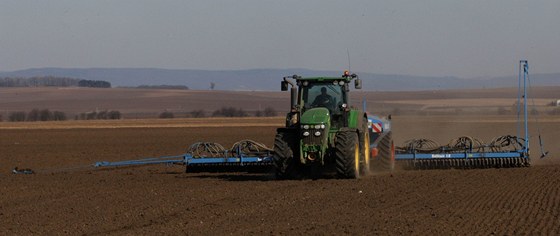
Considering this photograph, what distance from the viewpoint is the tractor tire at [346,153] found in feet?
52.1

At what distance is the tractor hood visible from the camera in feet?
52.1

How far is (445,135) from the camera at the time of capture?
30.6 meters

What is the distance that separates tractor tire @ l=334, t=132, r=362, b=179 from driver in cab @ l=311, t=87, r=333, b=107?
3.19 ft

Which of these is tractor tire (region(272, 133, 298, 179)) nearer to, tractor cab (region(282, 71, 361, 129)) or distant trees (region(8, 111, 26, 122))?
tractor cab (region(282, 71, 361, 129))

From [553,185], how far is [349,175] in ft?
11.2

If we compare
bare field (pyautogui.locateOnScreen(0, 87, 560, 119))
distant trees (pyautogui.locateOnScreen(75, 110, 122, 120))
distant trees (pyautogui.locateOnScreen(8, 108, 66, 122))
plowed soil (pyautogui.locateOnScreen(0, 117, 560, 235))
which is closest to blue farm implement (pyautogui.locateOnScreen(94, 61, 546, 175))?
plowed soil (pyautogui.locateOnScreen(0, 117, 560, 235))

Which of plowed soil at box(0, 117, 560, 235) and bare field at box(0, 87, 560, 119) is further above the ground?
plowed soil at box(0, 117, 560, 235)

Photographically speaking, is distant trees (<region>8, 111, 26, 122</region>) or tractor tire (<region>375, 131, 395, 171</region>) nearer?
tractor tire (<region>375, 131, 395, 171</region>)

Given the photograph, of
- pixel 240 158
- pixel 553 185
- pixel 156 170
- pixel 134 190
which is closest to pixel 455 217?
pixel 553 185

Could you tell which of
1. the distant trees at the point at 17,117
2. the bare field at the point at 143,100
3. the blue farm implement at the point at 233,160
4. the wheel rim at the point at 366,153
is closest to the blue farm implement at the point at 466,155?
the wheel rim at the point at 366,153

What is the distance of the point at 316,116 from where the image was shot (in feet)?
52.6

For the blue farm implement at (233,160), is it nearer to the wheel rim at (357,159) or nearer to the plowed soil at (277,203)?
the plowed soil at (277,203)

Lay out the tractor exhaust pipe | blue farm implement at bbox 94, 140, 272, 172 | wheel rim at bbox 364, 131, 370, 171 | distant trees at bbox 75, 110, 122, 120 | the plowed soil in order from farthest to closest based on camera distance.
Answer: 1. distant trees at bbox 75, 110, 122, 120
2. blue farm implement at bbox 94, 140, 272, 172
3. wheel rim at bbox 364, 131, 370, 171
4. the tractor exhaust pipe
5. the plowed soil

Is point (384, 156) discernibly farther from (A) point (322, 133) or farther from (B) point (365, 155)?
(A) point (322, 133)
